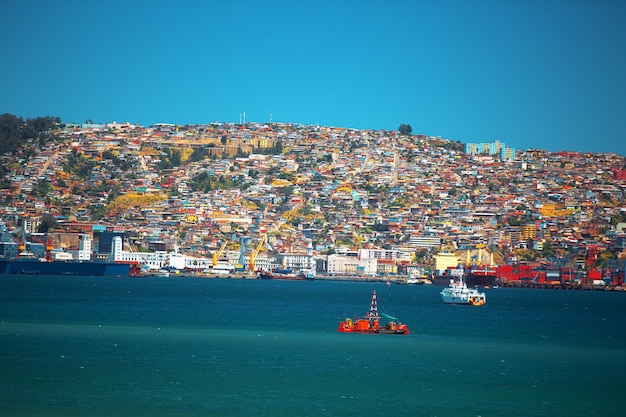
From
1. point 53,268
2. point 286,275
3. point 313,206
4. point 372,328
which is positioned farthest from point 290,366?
point 313,206

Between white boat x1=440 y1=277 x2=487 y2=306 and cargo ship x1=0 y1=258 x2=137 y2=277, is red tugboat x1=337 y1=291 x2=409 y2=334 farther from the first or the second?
cargo ship x1=0 y1=258 x2=137 y2=277

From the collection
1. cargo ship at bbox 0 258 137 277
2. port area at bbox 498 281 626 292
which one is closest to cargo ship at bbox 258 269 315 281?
cargo ship at bbox 0 258 137 277

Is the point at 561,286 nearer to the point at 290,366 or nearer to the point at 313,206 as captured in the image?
the point at 313,206

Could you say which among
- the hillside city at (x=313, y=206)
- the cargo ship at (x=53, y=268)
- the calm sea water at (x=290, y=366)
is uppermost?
the hillside city at (x=313, y=206)

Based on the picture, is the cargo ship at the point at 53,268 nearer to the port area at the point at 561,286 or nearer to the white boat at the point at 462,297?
the port area at the point at 561,286

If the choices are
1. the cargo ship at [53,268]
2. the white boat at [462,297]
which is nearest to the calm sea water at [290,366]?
the white boat at [462,297]

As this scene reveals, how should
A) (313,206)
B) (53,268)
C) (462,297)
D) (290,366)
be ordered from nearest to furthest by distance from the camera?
(290,366) < (462,297) < (53,268) < (313,206)
